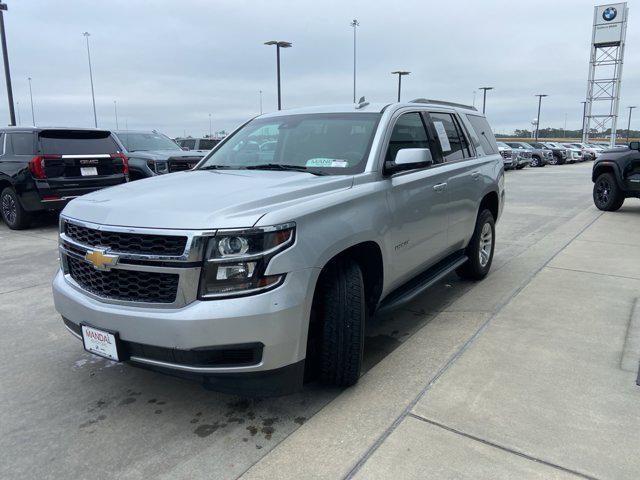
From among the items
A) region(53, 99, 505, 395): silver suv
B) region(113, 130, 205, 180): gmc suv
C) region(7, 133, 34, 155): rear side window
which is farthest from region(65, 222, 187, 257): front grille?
region(113, 130, 205, 180): gmc suv

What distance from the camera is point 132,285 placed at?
8.74 feet

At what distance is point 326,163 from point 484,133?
3034 millimetres

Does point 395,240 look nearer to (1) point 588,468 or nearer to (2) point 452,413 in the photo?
(2) point 452,413

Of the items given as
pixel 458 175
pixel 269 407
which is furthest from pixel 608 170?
pixel 269 407

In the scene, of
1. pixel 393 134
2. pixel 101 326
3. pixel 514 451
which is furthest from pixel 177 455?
pixel 393 134

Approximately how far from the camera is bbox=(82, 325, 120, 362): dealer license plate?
267 cm

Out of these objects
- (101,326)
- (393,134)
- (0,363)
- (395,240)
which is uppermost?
(393,134)

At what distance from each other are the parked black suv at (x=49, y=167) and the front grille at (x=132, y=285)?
6665 millimetres

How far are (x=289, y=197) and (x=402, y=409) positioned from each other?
1.39m

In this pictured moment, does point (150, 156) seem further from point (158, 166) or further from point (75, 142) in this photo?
point (75, 142)

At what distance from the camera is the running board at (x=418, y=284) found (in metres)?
3.64

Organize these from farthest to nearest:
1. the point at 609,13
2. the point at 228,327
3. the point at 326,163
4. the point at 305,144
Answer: the point at 609,13 < the point at 305,144 < the point at 326,163 < the point at 228,327

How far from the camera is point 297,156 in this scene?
3.87 meters

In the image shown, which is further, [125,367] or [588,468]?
[125,367]
